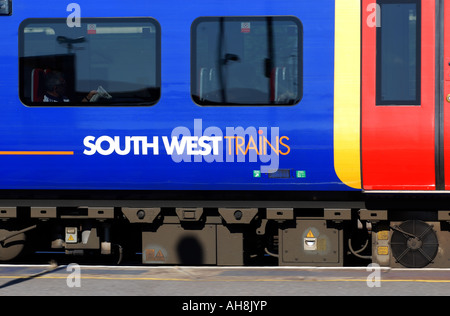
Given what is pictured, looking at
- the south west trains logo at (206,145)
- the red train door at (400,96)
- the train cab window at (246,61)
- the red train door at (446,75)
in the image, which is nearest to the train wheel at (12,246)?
the south west trains logo at (206,145)

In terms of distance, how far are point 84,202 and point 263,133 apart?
7.85ft

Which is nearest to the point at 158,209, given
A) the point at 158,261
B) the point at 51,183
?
the point at 158,261

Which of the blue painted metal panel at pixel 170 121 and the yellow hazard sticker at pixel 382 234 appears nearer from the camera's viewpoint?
the blue painted metal panel at pixel 170 121

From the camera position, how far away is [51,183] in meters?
10.1

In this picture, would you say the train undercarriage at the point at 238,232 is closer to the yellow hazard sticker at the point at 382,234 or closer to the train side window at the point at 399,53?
the yellow hazard sticker at the point at 382,234

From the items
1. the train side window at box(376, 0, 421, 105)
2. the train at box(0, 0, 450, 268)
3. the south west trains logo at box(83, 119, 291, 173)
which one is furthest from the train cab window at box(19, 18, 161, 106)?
the train side window at box(376, 0, 421, 105)

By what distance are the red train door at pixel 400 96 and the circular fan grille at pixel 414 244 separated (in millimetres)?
608

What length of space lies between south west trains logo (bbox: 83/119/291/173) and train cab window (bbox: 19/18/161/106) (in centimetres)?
47

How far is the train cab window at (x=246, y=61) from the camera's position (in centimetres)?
987
